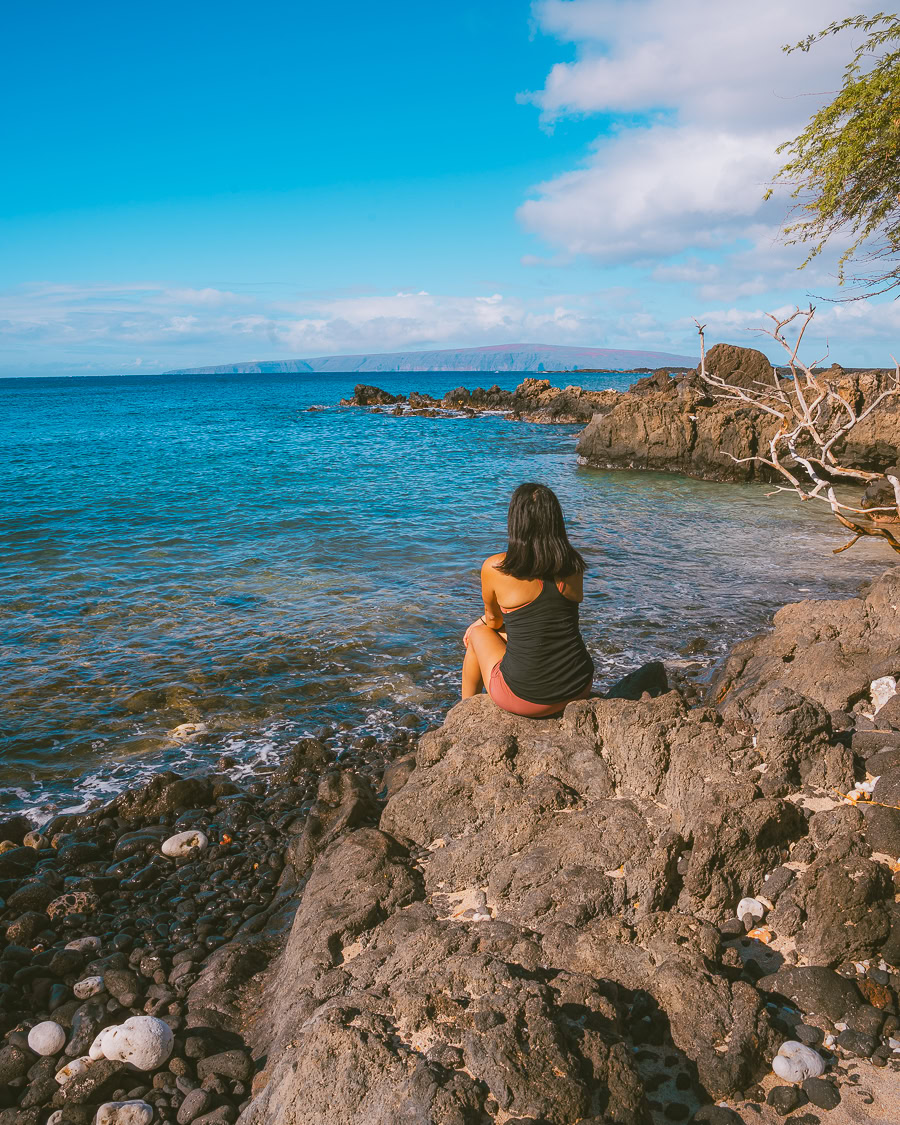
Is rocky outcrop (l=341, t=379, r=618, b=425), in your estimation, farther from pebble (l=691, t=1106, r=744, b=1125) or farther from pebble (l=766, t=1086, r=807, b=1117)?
pebble (l=691, t=1106, r=744, b=1125)

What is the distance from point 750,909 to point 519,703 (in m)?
2.03

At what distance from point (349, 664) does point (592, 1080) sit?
728 cm

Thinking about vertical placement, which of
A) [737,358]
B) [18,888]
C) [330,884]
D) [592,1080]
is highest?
[737,358]

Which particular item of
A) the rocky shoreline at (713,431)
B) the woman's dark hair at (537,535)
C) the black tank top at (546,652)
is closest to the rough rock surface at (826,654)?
the black tank top at (546,652)

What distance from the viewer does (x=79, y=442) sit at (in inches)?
1644

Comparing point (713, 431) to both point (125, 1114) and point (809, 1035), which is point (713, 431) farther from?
point (125, 1114)

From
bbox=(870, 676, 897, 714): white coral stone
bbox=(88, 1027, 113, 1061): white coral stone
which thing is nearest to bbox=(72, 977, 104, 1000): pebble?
bbox=(88, 1027, 113, 1061): white coral stone

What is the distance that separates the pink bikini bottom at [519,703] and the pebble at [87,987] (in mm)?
3050

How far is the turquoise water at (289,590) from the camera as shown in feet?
26.8

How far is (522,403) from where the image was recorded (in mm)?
57969

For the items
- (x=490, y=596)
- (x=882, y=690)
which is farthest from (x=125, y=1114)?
(x=882, y=690)

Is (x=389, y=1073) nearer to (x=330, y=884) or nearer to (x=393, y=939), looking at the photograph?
(x=393, y=939)

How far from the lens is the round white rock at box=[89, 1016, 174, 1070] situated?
347 cm

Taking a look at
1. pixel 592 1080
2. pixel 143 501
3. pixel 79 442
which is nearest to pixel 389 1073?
pixel 592 1080
